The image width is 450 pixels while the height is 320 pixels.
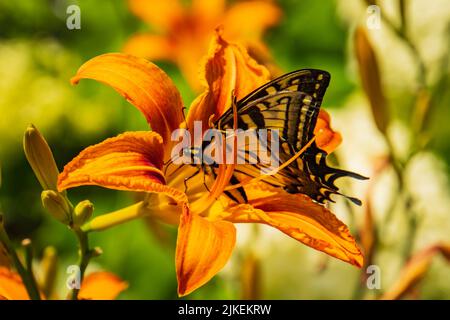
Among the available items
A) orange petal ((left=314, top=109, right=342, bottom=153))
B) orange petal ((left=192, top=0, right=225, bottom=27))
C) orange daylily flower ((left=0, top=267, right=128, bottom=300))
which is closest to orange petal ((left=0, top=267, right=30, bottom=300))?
orange daylily flower ((left=0, top=267, right=128, bottom=300))

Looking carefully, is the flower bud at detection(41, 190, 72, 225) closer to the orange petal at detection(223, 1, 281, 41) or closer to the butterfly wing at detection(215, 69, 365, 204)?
the butterfly wing at detection(215, 69, 365, 204)

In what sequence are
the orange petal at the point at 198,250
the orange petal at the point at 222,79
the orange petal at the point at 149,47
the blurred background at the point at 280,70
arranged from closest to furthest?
the orange petal at the point at 198,250, the orange petal at the point at 222,79, the blurred background at the point at 280,70, the orange petal at the point at 149,47

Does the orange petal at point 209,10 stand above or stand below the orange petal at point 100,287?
above

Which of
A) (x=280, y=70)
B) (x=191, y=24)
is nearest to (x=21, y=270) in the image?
(x=280, y=70)

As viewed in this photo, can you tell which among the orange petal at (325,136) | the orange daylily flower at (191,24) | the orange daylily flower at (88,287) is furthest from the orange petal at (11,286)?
the orange daylily flower at (191,24)

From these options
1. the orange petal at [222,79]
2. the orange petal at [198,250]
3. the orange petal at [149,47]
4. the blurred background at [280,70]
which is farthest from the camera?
the orange petal at [149,47]

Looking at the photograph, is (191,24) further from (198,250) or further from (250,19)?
(198,250)

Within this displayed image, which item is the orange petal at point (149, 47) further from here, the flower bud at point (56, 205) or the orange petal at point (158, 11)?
the flower bud at point (56, 205)

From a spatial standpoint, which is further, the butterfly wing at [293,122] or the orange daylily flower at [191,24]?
the orange daylily flower at [191,24]

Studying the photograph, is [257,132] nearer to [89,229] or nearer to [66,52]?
[89,229]
